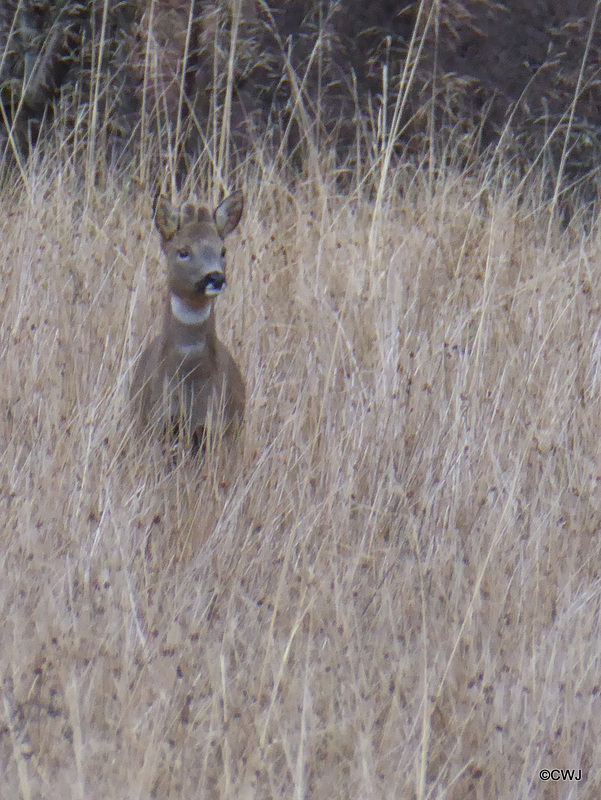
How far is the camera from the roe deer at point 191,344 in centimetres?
389

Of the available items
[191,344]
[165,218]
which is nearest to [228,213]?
[165,218]

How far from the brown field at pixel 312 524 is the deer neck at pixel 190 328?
0.27 m

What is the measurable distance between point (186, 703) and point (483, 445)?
1575 mm

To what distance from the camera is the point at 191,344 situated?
4004mm

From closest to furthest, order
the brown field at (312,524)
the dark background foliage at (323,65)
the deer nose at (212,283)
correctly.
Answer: the brown field at (312,524), the deer nose at (212,283), the dark background foliage at (323,65)

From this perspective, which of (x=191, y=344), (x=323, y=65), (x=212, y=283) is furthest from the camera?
(x=323, y=65)

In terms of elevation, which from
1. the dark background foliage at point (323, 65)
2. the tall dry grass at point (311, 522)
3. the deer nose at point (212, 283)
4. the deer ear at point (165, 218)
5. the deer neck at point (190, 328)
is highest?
the dark background foliage at point (323, 65)

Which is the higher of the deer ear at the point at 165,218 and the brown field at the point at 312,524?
the deer ear at the point at 165,218

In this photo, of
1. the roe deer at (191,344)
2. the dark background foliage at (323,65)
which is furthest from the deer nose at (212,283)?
the dark background foliage at (323,65)

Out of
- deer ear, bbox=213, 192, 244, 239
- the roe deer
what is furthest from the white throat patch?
deer ear, bbox=213, 192, 244, 239

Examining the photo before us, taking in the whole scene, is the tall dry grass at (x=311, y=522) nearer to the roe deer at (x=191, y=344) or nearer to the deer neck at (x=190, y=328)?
the roe deer at (x=191, y=344)

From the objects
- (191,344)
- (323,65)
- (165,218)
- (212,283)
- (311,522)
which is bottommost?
(311,522)

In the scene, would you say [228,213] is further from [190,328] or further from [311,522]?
[311,522]

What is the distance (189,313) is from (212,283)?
9.6 inches
